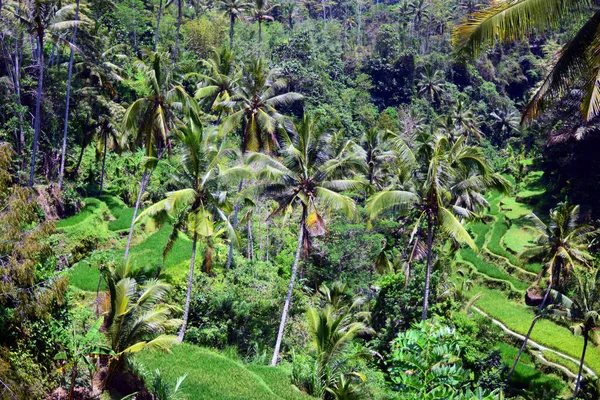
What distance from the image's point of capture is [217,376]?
16.9m

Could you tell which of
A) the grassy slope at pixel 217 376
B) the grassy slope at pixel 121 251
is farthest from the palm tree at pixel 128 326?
the grassy slope at pixel 121 251

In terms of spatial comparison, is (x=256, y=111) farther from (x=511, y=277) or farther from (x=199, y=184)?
(x=511, y=277)

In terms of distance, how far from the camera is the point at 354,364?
21.6 metres

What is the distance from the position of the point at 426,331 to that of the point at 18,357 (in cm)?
965

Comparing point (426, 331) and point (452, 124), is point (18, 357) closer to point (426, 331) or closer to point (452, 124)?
point (426, 331)

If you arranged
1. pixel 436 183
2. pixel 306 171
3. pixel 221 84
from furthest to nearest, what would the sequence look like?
pixel 221 84, pixel 306 171, pixel 436 183

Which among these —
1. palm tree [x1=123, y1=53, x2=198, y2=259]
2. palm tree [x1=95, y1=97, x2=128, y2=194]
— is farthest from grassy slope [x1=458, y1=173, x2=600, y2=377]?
palm tree [x1=95, y1=97, x2=128, y2=194]

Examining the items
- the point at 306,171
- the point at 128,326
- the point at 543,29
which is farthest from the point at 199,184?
the point at 543,29

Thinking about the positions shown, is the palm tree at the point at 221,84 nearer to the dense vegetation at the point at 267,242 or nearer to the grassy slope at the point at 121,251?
→ the dense vegetation at the point at 267,242

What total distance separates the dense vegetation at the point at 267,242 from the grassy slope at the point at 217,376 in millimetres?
99

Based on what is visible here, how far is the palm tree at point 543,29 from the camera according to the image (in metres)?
7.46

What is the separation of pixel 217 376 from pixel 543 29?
13.7 metres

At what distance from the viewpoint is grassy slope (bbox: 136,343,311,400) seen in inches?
624

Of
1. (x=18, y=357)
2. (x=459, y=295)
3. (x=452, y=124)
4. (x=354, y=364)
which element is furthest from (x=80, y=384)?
(x=452, y=124)
